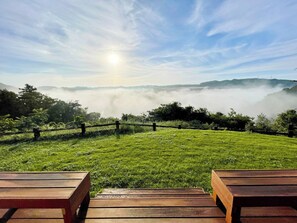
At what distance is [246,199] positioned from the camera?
6.19ft

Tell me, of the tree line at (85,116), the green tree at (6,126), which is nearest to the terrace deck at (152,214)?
the tree line at (85,116)

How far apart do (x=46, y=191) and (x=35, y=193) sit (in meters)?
0.10

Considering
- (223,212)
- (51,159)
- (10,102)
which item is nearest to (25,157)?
(51,159)

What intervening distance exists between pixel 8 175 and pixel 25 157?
5.35m

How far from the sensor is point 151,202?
249 cm

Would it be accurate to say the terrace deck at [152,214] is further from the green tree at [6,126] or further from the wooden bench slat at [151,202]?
the green tree at [6,126]

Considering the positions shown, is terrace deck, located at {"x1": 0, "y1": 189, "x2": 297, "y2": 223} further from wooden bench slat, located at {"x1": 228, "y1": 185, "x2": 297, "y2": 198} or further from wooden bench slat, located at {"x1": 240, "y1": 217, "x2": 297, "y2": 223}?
wooden bench slat, located at {"x1": 228, "y1": 185, "x2": 297, "y2": 198}

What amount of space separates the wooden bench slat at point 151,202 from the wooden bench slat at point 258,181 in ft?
1.44

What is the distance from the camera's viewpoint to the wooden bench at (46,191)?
185 cm

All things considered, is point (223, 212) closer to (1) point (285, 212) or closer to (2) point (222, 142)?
(1) point (285, 212)

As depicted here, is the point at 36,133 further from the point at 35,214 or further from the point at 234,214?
the point at 234,214

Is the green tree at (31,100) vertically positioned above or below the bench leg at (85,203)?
above

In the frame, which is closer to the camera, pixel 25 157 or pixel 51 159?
pixel 51 159

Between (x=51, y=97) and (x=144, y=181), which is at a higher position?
(x=51, y=97)
